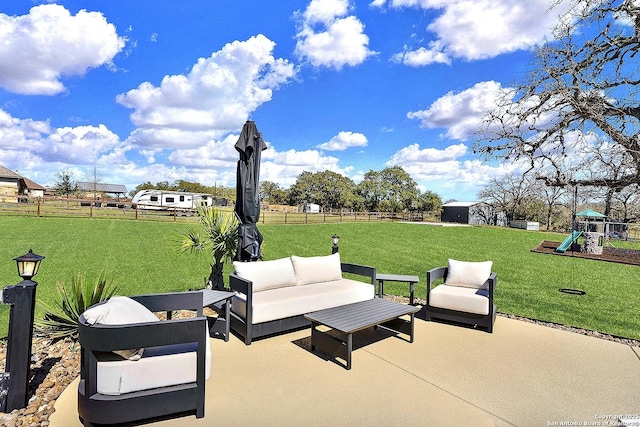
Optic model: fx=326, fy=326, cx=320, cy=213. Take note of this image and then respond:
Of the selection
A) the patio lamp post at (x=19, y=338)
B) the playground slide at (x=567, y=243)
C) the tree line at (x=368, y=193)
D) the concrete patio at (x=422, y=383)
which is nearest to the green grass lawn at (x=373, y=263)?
the playground slide at (x=567, y=243)

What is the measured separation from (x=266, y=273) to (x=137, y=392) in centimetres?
191

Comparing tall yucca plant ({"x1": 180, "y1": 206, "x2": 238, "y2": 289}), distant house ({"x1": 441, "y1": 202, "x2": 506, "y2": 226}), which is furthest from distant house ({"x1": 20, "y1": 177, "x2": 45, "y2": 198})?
distant house ({"x1": 441, "y1": 202, "x2": 506, "y2": 226})

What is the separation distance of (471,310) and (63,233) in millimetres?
12465

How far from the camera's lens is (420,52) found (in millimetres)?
10492

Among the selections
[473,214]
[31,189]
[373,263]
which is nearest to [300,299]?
[373,263]

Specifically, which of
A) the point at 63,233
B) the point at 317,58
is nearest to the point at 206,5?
the point at 317,58

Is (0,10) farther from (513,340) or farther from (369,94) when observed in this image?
(513,340)

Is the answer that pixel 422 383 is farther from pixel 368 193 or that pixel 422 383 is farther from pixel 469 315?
pixel 368 193

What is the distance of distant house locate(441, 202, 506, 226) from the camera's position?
30898 millimetres

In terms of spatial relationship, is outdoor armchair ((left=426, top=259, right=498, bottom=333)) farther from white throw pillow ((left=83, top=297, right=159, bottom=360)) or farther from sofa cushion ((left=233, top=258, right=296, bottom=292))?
white throw pillow ((left=83, top=297, right=159, bottom=360))

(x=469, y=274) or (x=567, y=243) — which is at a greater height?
(x=469, y=274)

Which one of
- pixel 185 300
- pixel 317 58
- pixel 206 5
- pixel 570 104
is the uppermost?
pixel 317 58

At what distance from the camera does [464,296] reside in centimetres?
383

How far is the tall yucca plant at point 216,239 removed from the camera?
15.5ft
